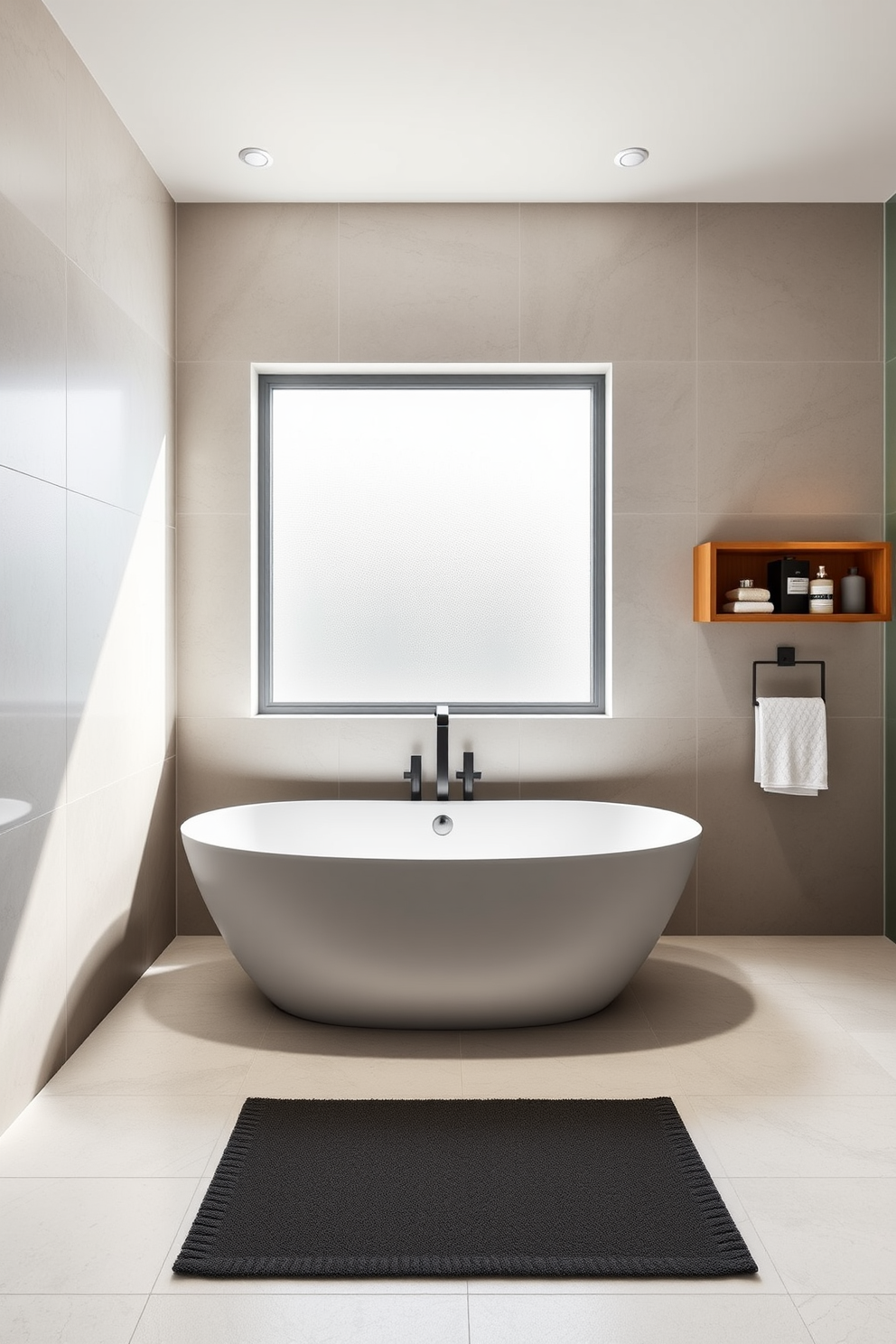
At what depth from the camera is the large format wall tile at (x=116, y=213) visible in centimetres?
251

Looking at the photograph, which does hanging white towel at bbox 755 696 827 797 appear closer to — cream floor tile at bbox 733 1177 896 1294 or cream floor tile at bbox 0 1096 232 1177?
cream floor tile at bbox 733 1177 896 1294

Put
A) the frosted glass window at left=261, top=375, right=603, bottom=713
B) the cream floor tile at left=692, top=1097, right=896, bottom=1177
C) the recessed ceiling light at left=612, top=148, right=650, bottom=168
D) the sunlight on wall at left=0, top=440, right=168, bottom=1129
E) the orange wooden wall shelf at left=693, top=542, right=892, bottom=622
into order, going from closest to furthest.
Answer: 1. the cream floor tile at left=692, top=1097, right=896, bottom=1177
2. the sunlight on wall at left=0, top=440, right=168, bottom=1129
3. the recessed ceiling light at left=612, top=148, right=650, bottom=168
4. the orange wooden wall shelf at left=693, top=542, right=892, bottom=622
5. the frosted glass window at left=261, top=375, right=603, bottom=713

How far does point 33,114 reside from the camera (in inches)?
88.4

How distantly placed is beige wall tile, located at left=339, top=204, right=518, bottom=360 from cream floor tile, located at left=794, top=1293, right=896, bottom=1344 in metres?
2.92

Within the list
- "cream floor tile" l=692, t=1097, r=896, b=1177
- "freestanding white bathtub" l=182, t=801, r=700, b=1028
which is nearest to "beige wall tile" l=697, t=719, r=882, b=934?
"freestanding white bathtub" l=182, t=801, r=700, b=1028

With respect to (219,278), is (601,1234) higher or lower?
lower

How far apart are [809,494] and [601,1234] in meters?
2.62

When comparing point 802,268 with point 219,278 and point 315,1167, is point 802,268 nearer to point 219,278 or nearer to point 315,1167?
point 219,278

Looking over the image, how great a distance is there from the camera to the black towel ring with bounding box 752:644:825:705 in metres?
3.43

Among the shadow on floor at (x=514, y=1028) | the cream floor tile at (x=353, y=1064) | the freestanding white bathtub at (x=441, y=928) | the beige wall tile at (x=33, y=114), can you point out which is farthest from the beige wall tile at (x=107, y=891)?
the beige wall tile at (x=33, y=114)

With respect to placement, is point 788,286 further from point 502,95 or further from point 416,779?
point 416,779

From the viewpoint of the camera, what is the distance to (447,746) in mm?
3328

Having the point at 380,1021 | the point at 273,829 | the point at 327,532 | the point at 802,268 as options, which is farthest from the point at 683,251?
the point at 380,1021

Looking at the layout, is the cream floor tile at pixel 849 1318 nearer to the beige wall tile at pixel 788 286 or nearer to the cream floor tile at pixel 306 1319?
the cream floor tile at pixel 306 1319
